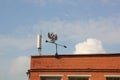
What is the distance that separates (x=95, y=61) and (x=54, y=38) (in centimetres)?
460

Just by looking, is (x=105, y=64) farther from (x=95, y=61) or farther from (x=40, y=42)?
(x=40, y=42)

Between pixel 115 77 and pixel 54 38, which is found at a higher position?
pixel 54 38

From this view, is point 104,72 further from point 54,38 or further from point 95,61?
point 54,38

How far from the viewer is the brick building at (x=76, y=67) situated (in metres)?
35.1

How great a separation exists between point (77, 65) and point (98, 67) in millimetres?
1834

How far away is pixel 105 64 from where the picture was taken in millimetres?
35344

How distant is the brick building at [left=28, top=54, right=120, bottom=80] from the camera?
3509 cm

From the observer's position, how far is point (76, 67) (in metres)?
35.9

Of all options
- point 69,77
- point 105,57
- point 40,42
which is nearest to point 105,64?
point 105,57

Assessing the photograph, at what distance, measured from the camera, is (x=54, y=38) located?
3797cm

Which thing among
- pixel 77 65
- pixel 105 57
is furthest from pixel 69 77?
pixel 105 57

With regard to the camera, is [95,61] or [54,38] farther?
[54,38]

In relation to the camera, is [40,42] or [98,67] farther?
[40,42]

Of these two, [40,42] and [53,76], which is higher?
[40,42]
